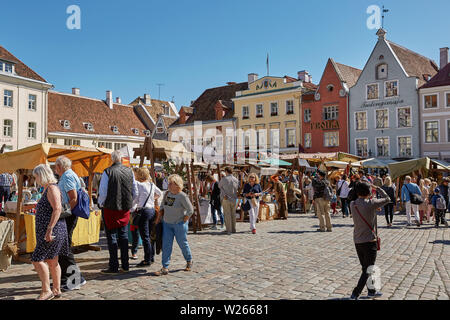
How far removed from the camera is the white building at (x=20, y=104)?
117ft

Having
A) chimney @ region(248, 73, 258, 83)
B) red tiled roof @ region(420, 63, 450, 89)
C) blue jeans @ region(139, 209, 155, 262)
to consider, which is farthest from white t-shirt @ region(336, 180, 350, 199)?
chimney @ region(248, 73, 258, 83)

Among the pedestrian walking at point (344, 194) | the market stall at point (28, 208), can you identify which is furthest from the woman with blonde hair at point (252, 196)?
the pedestrian walking at point (344, 194)

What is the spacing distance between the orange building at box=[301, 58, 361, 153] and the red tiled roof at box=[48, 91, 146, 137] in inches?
904

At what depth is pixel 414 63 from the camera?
1491 inches

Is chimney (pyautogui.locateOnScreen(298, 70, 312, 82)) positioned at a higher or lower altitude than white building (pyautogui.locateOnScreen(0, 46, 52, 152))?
higher

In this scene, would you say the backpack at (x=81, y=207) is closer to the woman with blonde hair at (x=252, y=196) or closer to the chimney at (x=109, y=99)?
the woman with blonde hair at (x=252, y=196)

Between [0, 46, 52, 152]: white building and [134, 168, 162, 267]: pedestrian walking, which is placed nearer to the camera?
[134, 168, 162, 267]: pedestrian walking

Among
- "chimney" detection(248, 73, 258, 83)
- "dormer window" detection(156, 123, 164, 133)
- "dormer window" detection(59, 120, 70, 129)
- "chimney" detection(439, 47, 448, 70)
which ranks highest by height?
"chimney" detection(248, 73, 258, 83)

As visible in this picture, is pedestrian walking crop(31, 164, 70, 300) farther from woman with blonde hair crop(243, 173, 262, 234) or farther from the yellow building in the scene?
the yellow building

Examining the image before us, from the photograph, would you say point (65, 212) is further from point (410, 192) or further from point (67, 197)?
point (410, 192)

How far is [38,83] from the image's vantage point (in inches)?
1505

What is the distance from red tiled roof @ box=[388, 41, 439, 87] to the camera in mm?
36031

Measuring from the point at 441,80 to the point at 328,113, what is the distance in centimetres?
962

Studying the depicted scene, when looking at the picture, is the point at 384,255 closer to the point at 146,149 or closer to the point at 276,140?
the point at 146,149
